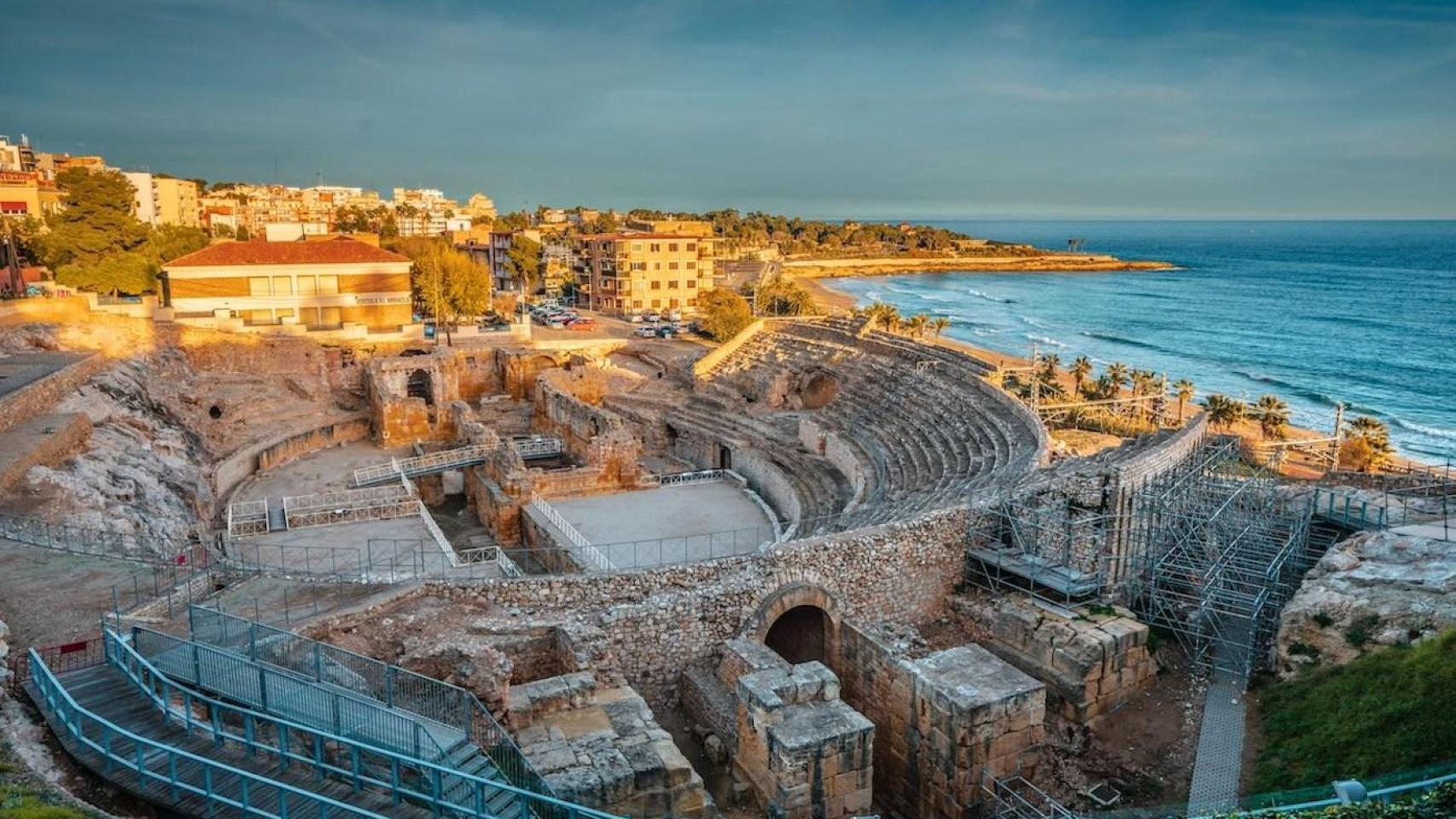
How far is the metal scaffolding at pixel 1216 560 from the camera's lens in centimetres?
1769

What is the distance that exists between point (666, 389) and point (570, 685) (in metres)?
30.3

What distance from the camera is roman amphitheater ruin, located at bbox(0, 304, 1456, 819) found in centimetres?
1115

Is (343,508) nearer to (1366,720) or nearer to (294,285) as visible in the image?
(1366,720)

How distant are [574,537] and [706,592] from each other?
825 centimetres

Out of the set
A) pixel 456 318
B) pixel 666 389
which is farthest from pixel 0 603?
pixel 456 318

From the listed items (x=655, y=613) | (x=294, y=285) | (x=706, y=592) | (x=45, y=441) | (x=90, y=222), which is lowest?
(x=655, y=613)

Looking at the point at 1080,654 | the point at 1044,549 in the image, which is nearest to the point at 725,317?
the point at 1044,549

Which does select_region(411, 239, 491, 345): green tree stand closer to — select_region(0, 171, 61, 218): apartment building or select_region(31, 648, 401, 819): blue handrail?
select_region(0, 171, 61, 218): apartment building

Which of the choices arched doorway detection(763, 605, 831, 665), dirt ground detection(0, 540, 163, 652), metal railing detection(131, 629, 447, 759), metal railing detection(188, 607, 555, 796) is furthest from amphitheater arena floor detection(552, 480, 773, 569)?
A: metal railing detection(131, 629, 447, 759)

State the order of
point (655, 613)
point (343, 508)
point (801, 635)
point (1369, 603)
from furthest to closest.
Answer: point (343, 508)
point (801, 635)
point (655, 613)
point (1369, 603)

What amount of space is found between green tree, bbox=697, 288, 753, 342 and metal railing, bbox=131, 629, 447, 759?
51.6 metres

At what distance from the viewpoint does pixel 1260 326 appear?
9000cm

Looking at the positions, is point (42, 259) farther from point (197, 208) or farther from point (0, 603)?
point (197, 208)

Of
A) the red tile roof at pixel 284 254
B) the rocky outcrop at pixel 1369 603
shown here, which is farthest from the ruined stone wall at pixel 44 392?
the rocky outcrop at pixel 1369 603
